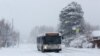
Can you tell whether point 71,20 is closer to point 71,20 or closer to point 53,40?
point 71,20

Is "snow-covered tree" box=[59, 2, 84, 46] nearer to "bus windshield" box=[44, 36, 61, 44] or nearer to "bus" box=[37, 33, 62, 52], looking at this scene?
"bus" box=[37, 33, 62, 52]

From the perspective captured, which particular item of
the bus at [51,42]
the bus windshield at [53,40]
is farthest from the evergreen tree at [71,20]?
the bus windshield at [53,40]

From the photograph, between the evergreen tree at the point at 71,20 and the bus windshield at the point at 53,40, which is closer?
the bus windshield at the point at 53,40

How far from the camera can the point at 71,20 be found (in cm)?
8338

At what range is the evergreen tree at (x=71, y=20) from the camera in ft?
267

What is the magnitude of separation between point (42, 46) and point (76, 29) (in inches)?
1496

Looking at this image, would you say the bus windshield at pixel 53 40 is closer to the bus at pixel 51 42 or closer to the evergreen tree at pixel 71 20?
the bus at pixel 51 42

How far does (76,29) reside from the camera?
7925 centimetres

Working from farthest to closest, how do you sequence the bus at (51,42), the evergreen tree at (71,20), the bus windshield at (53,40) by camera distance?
the evergreen tree at (71,20) < the bus windshield at (53,40) < the bus at (51,42)

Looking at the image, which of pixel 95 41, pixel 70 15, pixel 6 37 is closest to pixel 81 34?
pixel 70 15

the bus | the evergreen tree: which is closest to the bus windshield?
the bus

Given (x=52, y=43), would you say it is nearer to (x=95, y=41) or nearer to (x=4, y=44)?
(x=95, y=41)

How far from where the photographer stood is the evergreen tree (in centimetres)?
8131

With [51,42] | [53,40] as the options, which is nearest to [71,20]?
[53,40]
